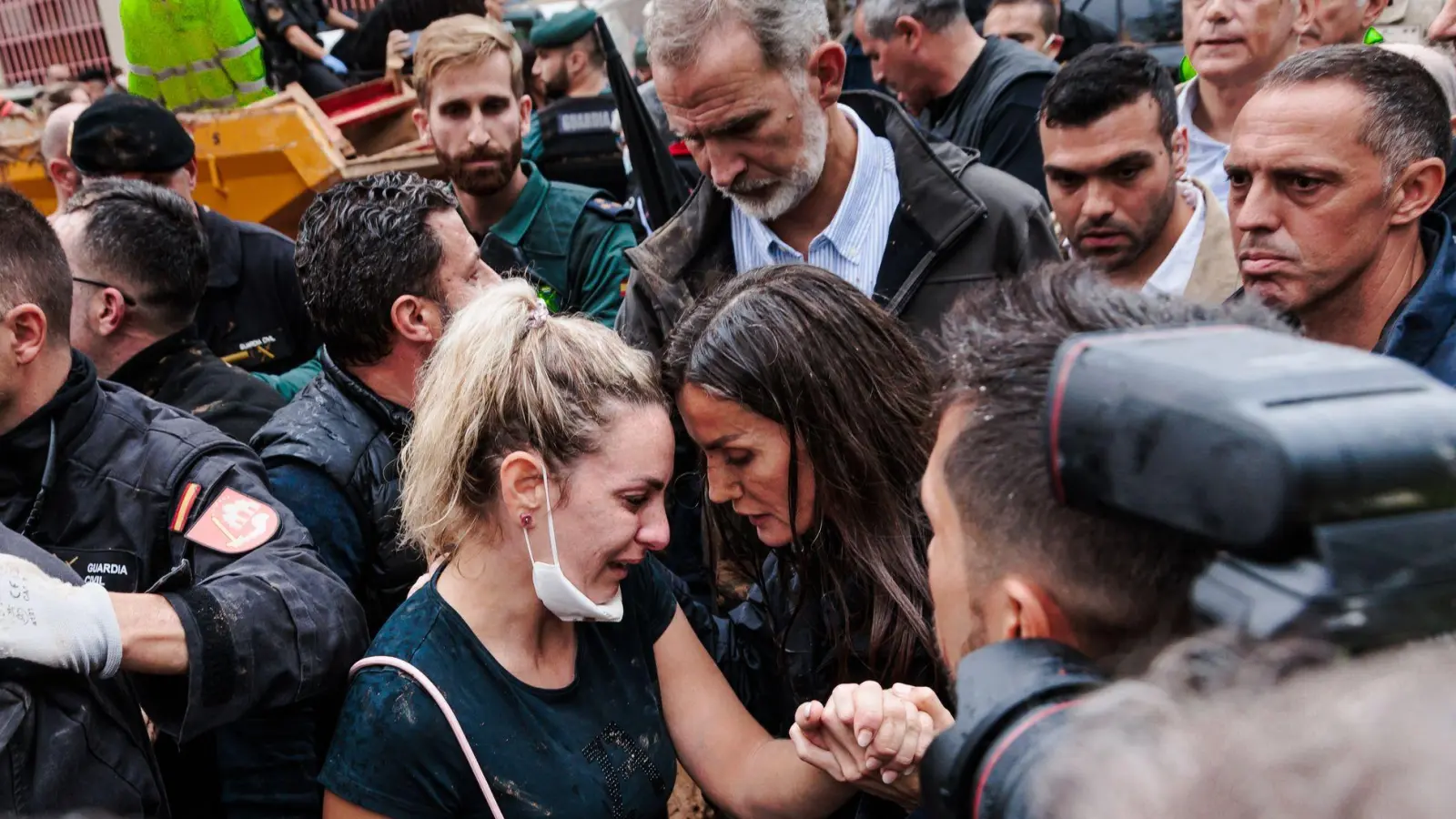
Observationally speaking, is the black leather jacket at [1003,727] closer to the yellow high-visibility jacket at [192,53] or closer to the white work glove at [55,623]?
the white work glove at [55,623]

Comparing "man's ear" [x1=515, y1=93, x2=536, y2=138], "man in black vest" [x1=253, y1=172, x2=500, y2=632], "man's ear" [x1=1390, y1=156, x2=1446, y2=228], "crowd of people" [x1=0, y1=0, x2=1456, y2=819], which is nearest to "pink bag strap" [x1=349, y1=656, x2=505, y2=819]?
"crowd of people" [x1=0, y1=0, x2=1456, y2=819]

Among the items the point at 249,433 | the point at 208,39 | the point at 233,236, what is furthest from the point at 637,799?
the point at 208,39

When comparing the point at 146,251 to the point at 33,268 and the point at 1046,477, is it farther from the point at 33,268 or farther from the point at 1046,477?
the point at 1046,477

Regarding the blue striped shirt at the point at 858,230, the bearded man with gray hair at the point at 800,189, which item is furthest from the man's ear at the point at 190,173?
the blue striped shirt at the point at 858,230

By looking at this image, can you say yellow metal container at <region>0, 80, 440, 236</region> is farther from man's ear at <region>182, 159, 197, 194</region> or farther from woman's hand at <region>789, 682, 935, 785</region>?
woman's hand at <region>789, 682, 935, 785</region>

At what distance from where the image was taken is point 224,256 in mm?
4426

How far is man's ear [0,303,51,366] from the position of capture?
2.48 metres

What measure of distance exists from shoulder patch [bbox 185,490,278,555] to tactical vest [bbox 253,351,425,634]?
31 cm

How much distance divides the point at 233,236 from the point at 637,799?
2.93 metres

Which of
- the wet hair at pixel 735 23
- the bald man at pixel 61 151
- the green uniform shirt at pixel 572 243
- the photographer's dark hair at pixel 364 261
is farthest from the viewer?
the bald man at pixel 61 151

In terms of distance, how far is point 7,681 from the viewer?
6.37 feet

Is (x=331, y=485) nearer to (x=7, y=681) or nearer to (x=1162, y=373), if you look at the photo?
(x=7, y=681)

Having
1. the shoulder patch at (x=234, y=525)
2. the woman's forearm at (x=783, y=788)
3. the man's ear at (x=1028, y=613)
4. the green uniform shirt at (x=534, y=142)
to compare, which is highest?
the man's ear at (x=1028, y=613)

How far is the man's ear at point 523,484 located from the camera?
91.6 inches
